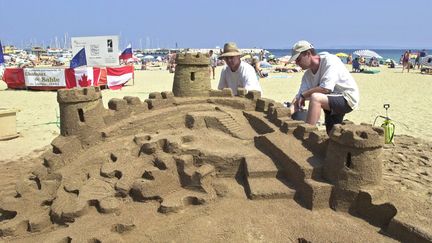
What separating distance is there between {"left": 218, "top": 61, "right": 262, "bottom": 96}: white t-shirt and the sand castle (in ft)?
1.75

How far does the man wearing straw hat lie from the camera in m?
6.36

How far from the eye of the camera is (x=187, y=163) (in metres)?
4.30

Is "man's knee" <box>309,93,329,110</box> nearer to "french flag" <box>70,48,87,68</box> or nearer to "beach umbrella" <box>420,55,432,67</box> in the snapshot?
"french flag" <box>70,48,87,68</box>

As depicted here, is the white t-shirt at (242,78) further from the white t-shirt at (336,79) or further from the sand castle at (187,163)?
the white t-shirt at (336,79)

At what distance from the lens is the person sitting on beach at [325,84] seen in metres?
4.78

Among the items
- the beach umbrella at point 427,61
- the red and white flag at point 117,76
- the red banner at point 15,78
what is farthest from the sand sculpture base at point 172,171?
the beach umbrella at point 427,61

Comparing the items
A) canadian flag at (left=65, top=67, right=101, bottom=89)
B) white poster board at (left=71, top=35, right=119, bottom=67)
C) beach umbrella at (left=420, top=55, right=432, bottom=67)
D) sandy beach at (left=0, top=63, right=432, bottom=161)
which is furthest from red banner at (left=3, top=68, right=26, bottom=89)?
beach umbrella at (left=420, top=55, right=432, bottom=67)

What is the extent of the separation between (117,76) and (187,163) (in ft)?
51.3

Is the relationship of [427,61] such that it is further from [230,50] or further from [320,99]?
[320,99]

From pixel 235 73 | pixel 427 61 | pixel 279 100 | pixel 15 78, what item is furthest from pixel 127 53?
pixel 427 61

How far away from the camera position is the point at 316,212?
3.63 m

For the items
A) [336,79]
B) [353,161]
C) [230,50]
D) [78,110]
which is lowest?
[353,161]

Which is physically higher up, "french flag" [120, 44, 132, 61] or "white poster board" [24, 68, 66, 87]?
"french flag" [120, 44, 132, 61]

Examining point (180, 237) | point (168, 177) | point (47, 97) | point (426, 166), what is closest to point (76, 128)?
point (168, 177)
